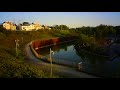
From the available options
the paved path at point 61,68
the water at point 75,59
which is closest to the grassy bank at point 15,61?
the paved path at point 61,68

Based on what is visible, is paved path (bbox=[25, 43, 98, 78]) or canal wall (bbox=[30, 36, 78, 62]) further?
canal wall (bbox=[30, 36, 78, 62])

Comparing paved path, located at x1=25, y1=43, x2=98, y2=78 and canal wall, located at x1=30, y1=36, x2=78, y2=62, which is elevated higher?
canal wall, located at x1=30, y1=36, x2=78, y2=62

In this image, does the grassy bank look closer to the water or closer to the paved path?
the paved path

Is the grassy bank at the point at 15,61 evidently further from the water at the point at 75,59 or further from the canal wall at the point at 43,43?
the water at the point at 75,59

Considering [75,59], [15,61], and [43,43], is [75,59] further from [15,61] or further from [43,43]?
[15,61]

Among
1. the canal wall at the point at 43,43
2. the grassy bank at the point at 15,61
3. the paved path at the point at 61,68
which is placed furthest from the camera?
the canal wall at the point at 43,43

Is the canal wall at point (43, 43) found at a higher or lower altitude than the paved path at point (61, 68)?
higher

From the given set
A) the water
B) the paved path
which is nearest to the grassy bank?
the paved path

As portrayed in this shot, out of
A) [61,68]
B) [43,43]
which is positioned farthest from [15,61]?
[61,68]
